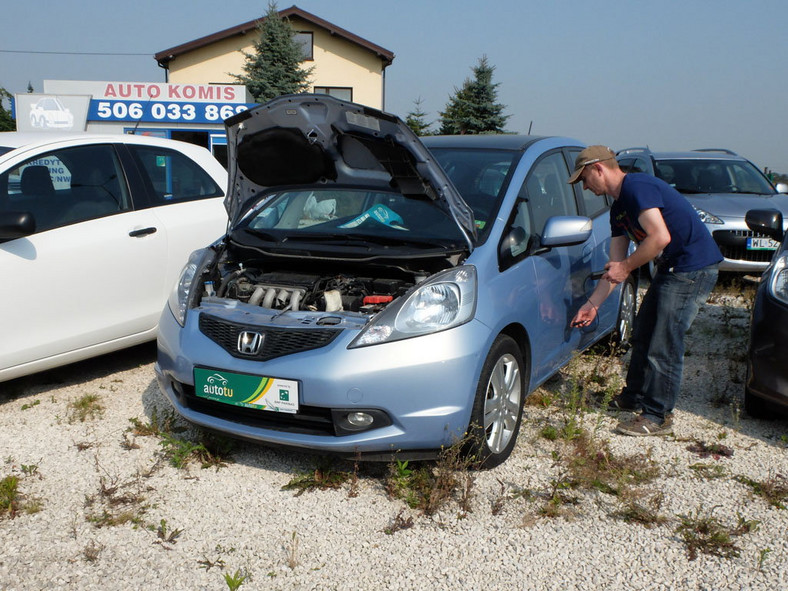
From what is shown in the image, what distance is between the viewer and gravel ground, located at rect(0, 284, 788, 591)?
292 centimetres

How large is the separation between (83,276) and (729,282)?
7.34m

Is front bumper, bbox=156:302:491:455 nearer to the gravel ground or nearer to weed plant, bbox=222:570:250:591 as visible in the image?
the gravel ground

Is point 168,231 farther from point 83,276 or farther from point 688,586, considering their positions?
point 688,586

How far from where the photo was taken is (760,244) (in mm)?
8312

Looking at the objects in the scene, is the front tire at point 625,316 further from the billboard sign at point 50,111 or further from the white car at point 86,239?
the billboard sign at point 50,111

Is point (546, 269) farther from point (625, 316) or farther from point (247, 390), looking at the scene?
point (625, 316)

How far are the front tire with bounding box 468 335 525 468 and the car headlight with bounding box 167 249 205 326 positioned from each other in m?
1.55

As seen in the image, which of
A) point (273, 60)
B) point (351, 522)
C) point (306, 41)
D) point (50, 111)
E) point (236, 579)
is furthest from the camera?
point (306, 41)

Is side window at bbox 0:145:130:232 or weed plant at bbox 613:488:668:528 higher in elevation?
side window at bbox 0:145:130:232

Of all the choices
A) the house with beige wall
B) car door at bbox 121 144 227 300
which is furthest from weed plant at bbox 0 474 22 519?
the house with beige wall

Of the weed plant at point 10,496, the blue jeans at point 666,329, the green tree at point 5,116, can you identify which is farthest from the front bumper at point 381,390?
the green tree at point 5,116

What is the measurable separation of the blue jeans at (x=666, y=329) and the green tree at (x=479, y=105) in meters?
30.8

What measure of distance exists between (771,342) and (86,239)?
4089 mm

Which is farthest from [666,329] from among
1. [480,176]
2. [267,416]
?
[267,416]
